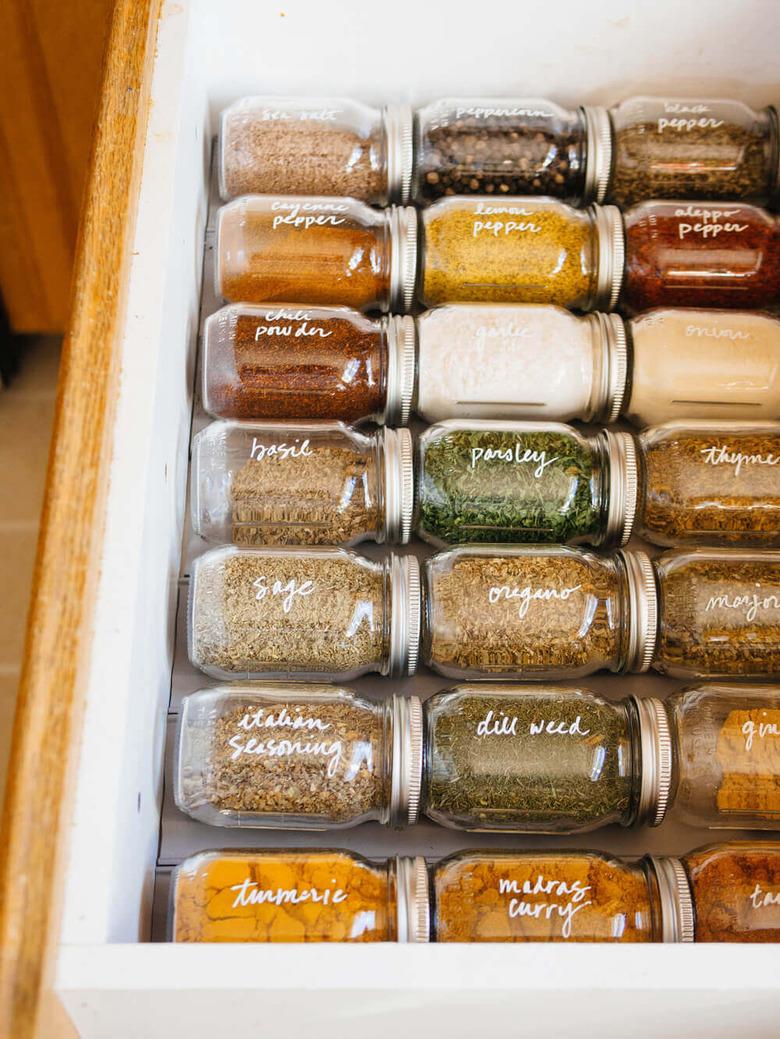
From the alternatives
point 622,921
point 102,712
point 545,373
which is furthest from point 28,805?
point 545,373

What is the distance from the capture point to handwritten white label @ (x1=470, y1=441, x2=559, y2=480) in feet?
3.36

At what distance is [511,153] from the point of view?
1209 millimetres

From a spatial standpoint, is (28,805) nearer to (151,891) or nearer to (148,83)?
(151,891)

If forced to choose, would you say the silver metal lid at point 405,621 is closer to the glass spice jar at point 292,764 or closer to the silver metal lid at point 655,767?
the glass spice jar at point 292,764

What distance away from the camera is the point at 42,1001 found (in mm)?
673

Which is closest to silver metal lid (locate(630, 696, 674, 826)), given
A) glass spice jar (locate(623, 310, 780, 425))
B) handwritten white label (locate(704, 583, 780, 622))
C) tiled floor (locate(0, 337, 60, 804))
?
handwritten white label (locate(704, 583, 780, 622))

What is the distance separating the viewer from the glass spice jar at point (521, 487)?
1.02 meters

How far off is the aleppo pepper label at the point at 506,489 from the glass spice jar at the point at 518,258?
0.19 meters

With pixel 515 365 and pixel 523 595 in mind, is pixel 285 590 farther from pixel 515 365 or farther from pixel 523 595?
pixel 515 365

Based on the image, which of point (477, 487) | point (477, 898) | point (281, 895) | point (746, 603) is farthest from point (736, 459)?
point (281, 895)

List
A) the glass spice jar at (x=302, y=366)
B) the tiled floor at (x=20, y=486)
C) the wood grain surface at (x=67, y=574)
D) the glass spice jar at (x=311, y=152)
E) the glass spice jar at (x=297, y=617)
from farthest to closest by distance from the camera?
the tiled floor at (x=20, y=486)
the glass spice jar at (x=311, y=152)
the glass spice jar at (x=302, y=366)
the glass spice jar at (x=297, y=617)
the wood grain surface at (x=67, y=574)

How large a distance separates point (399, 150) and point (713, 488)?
0.51m

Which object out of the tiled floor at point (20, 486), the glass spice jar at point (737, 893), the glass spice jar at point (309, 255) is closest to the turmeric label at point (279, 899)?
the glass spice jar at point (737, 893)

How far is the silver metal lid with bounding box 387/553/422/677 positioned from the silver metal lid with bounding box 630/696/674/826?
8.2 inches
